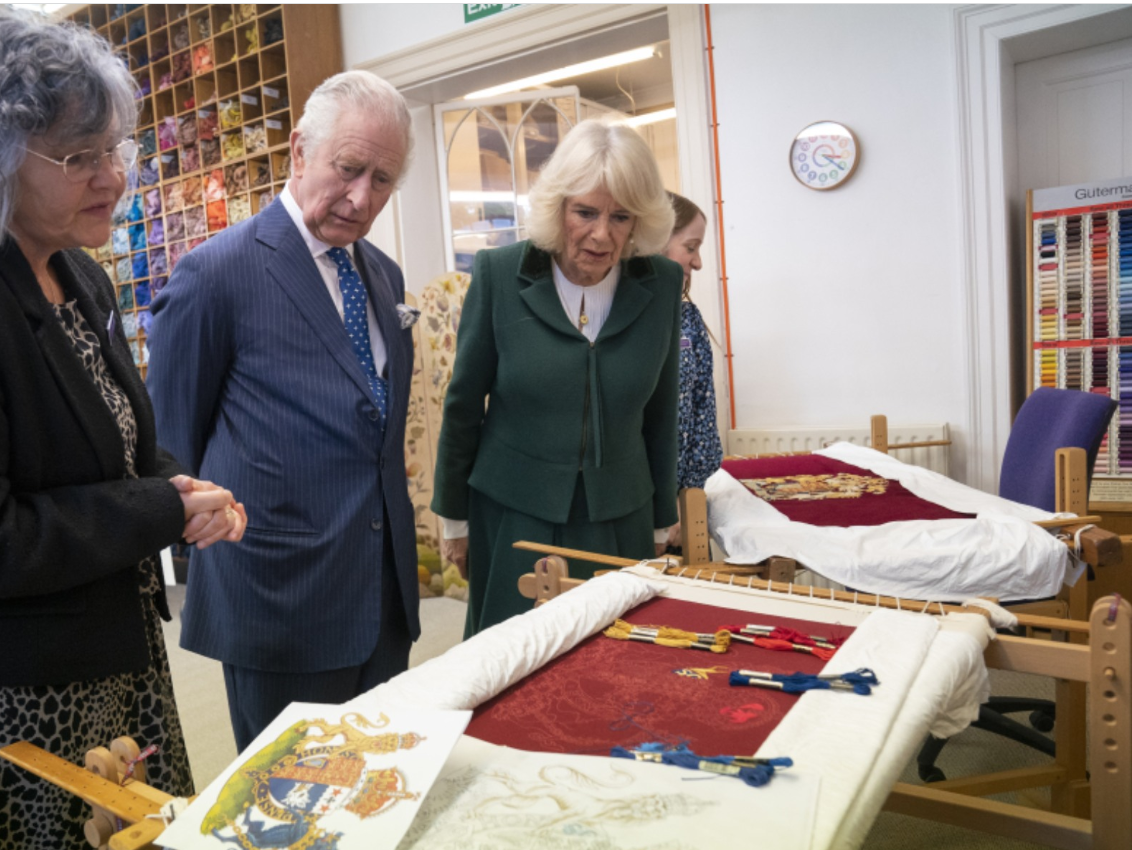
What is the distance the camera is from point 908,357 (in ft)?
12.2

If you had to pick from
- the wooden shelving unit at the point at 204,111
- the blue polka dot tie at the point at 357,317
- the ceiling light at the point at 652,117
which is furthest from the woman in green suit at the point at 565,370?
the ceiling light at the point at 652,117

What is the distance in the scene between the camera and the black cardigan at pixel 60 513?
959mm

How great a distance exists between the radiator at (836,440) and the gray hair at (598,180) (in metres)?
2.24

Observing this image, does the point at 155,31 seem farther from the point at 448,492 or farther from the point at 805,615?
the point at 805,615

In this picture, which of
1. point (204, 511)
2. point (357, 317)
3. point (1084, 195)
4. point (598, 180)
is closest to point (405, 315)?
point (357, 317)

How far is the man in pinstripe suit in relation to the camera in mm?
1432

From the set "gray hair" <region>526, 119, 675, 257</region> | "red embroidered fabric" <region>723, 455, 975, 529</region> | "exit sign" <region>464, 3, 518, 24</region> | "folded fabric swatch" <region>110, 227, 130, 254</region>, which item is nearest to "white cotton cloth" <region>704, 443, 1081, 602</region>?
"red embroidered fabric" <region>723, 455, 975, 529</region>

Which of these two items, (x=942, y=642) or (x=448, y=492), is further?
(x=448, y=492)

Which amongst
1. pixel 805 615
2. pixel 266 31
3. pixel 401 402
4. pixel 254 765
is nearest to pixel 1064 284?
pixel 805 615

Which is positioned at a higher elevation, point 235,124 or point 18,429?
point 235,124

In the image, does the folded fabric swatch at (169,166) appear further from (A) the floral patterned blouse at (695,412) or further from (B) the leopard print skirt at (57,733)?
(B) the leopard print skirt at (57,733)

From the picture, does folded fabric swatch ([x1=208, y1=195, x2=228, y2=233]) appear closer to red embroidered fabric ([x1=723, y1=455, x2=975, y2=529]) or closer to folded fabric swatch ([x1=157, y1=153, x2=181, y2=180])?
folded fabric swatch ([x1=157, y1=153, x2=181, y2=180])

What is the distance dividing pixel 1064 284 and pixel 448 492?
2.75m

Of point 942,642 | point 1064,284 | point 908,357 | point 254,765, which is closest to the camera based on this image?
point 254,765
